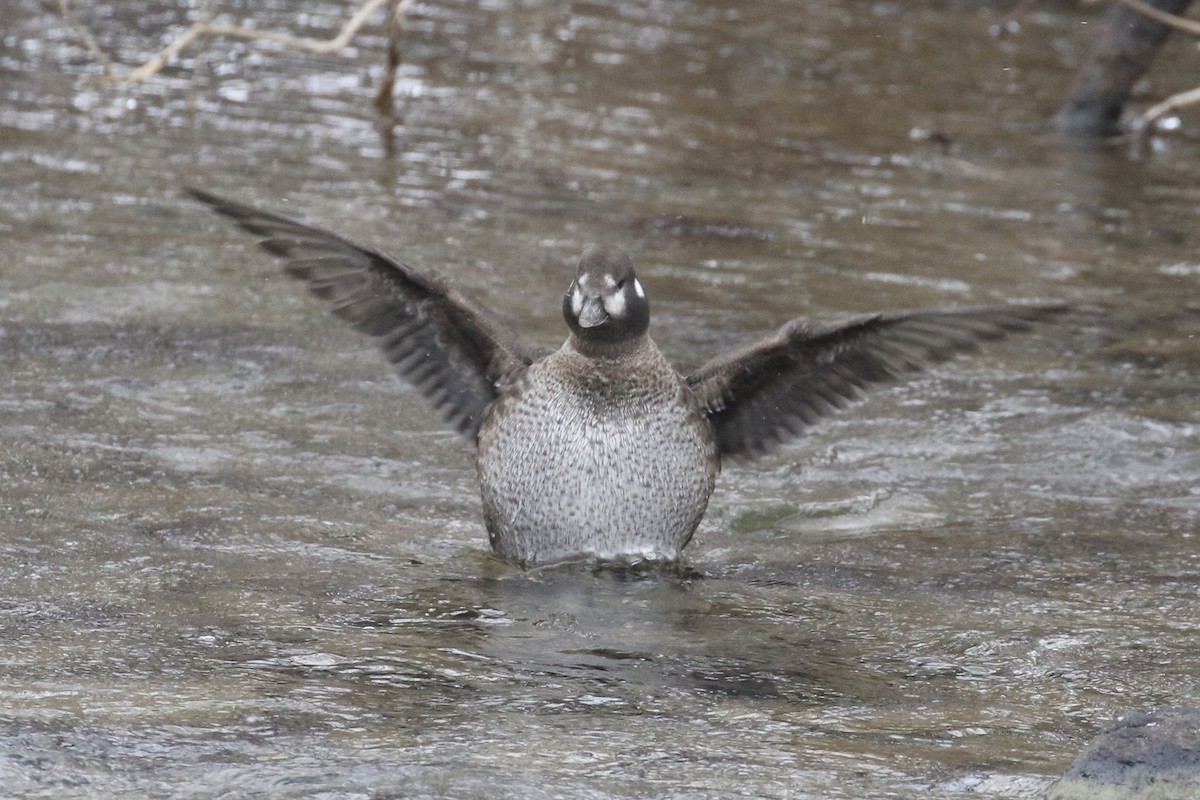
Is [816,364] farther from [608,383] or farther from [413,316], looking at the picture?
[413,316]

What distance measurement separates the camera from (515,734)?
16.0 ft

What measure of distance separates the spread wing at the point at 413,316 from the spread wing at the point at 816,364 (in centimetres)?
86

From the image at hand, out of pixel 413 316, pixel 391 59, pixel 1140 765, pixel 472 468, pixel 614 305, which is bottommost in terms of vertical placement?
pixel 472 468

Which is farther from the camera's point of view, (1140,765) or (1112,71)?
(1112,71)

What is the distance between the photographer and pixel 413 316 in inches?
294

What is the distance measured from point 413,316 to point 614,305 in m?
1.03

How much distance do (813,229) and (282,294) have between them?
397cm

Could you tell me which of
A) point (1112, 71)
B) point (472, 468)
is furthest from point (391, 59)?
point (472, 468)

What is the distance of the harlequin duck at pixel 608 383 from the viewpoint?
271 inches

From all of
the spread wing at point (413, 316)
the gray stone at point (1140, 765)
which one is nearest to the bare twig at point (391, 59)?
the spread wing at point (413, 316)

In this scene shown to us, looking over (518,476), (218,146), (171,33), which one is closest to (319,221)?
(218,146)

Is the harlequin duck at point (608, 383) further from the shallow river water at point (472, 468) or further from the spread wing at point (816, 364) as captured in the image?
the shallow river water at point (472, 468)

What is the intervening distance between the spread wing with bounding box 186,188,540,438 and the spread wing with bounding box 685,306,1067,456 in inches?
34.0

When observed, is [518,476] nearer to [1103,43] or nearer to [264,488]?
[264,488]
